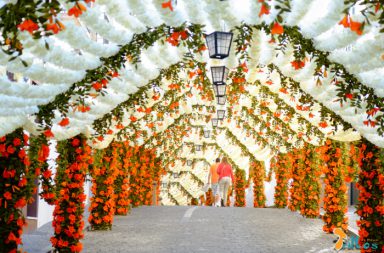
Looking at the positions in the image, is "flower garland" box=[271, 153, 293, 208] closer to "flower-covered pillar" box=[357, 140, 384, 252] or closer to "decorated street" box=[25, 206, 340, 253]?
"decorated street" box=[25, 206, 340, 253]

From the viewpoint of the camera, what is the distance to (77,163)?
9953mm

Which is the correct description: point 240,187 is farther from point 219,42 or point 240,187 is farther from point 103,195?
point 219,42

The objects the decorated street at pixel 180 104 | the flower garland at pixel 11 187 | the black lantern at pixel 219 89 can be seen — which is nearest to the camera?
the decorated street at pixel 180 104

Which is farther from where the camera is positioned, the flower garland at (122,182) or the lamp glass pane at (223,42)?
the flower garland at (122,182)

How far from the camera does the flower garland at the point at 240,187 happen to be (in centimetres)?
2442

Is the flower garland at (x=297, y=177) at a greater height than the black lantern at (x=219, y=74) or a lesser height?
lesser

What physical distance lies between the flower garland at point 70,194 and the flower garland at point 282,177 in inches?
413

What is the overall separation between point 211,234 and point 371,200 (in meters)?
3.99

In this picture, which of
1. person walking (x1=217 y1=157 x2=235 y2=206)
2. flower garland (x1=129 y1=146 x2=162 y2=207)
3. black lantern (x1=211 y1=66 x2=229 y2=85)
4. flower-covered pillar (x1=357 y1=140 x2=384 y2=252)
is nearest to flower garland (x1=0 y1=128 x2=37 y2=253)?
black lantern (x1=211 y1=66 x2=229 y2=85)

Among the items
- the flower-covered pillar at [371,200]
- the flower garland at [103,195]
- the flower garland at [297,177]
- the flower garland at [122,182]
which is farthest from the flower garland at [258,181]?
the flower-covered pillar at [371,200]

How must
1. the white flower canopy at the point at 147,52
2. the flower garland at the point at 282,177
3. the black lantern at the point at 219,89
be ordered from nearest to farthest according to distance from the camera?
the white flower canopy at the point at 147,52
the black lantern at the point at 219,89
the flower garland at the point at 282,177

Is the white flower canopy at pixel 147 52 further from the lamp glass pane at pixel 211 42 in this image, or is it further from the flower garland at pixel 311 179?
the flower garland at pixel 311 179

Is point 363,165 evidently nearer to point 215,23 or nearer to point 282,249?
point 282,249

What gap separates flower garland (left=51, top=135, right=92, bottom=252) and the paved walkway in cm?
75
